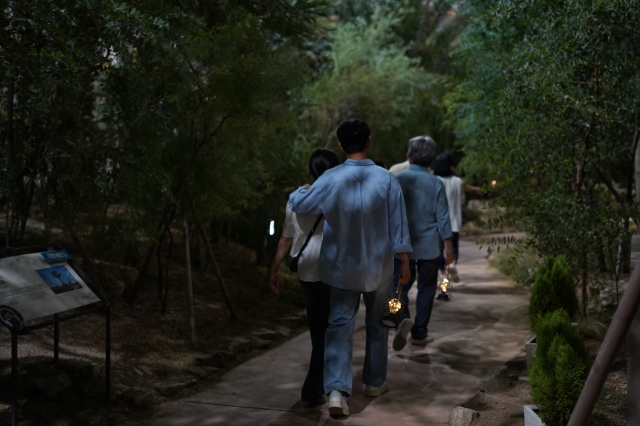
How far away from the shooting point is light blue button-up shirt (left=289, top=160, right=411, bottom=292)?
17.8 feet

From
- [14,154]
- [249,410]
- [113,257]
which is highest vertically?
[14,154]

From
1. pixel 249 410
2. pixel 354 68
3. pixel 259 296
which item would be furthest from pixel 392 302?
pixel 354 68

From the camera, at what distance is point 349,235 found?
546 cm

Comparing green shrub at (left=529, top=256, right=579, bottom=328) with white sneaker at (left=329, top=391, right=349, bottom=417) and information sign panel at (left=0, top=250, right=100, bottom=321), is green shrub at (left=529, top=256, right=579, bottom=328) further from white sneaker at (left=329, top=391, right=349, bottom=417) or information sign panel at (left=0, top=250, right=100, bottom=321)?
information sign panel at (left=0, top=250, right=100, bottom=321)

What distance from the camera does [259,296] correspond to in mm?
10133

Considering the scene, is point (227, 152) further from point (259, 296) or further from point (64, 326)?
point (259, 296)

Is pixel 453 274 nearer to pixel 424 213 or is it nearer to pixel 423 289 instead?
pixel 423 289

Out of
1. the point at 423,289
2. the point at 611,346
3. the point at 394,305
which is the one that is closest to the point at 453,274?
the point at 423,289

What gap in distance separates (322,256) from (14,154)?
264 centimetres

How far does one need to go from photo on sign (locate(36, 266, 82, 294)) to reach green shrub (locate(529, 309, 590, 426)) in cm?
299

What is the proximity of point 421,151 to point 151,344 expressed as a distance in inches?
118

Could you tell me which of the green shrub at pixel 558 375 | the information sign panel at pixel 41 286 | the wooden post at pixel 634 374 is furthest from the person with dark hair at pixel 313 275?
the wooden post at pixel 634 374

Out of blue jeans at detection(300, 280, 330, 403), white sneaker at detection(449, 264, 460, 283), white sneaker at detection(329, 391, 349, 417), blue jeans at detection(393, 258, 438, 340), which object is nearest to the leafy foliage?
blue jeans at detection(393, 258, 438, 340)

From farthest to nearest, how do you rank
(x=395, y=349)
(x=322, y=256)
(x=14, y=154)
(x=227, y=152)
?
(x=227, y=152), (x=395, y=349), (x=14, y=154), (x=322, y=256)
